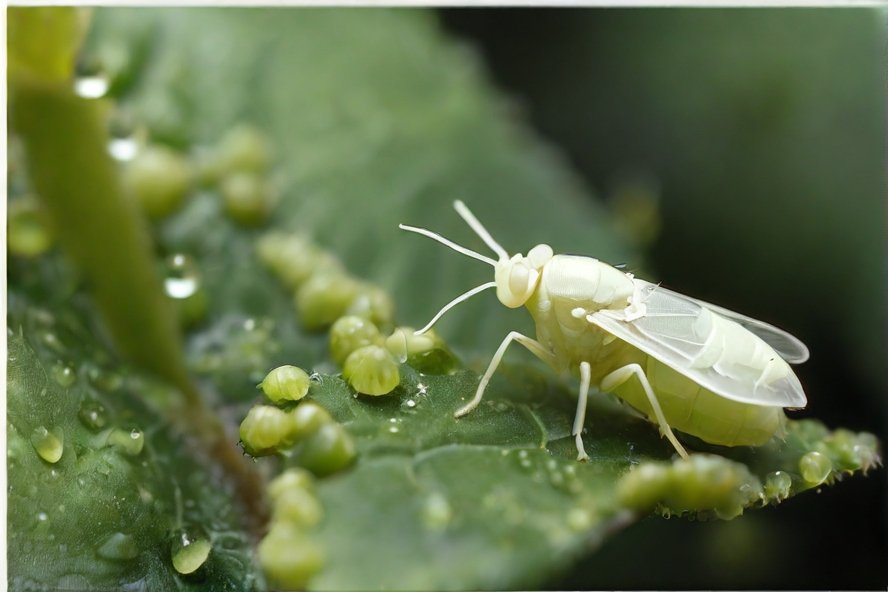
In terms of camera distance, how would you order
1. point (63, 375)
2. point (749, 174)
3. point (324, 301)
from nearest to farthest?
point (63, 375), point (324, 301), point (749, 174)

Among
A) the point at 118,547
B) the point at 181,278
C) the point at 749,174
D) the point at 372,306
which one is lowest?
the point at 118,547

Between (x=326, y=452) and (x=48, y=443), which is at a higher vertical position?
(x=326, y=452)

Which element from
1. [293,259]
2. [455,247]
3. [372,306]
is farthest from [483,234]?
[293,259]

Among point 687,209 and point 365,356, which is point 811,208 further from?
point 365,356

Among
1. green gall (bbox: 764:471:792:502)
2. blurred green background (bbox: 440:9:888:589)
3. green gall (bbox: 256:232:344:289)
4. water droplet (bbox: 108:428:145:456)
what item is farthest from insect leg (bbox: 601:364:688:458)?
water droplet (bbox: 108:428:145:456)

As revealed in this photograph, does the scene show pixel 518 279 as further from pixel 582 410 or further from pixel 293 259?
pixel 293 259

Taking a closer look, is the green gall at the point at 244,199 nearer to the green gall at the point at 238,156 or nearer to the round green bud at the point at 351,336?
the green gall at the point at 238,156

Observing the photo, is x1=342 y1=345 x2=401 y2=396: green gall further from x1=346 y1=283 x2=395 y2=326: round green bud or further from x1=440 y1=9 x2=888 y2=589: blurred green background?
x1=440 y1=9 x2=888 y2=589: blurred green background
